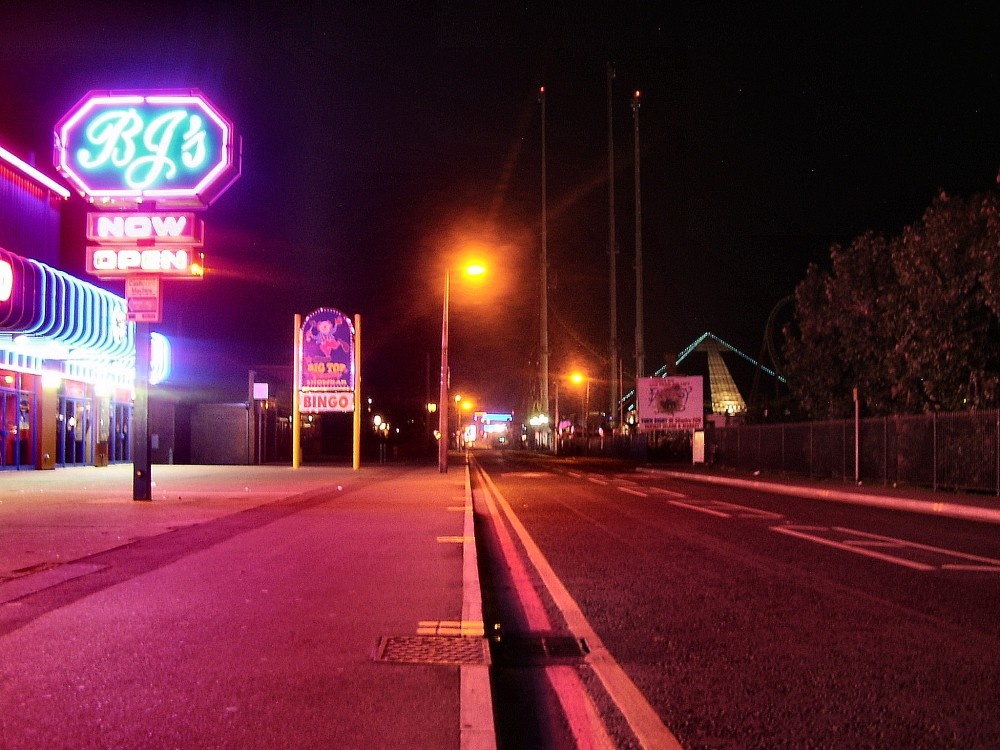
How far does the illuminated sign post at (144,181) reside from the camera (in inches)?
727

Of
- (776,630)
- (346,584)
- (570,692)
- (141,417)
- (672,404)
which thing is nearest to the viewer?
(570,692)

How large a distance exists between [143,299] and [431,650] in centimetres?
1446

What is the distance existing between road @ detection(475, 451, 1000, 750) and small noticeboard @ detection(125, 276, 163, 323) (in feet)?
29.3

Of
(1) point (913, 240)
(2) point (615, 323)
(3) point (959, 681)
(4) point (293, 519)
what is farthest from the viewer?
(2) point (615, 323)

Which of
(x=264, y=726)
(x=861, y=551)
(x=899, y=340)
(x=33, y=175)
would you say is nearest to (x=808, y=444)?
(x=899, y=340)

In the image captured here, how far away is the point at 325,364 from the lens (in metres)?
38.4

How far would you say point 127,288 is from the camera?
1845 cm

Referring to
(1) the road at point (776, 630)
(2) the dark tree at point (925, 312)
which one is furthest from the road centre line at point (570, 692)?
(2) the dark tree at point (925, 312)

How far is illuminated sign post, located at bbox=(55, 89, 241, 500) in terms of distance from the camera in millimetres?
18453

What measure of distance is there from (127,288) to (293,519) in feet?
21.1

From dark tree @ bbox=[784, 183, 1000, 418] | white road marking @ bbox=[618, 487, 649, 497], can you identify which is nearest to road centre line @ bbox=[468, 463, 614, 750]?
white road marking @ bbox=[618, 487, 649, 497]

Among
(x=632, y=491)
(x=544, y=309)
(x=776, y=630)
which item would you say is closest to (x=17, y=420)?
(x=632, y=491)

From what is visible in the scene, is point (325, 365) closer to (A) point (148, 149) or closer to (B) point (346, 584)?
(A) point (148, 149)

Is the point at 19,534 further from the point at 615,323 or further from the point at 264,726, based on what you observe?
the point at 615,323
